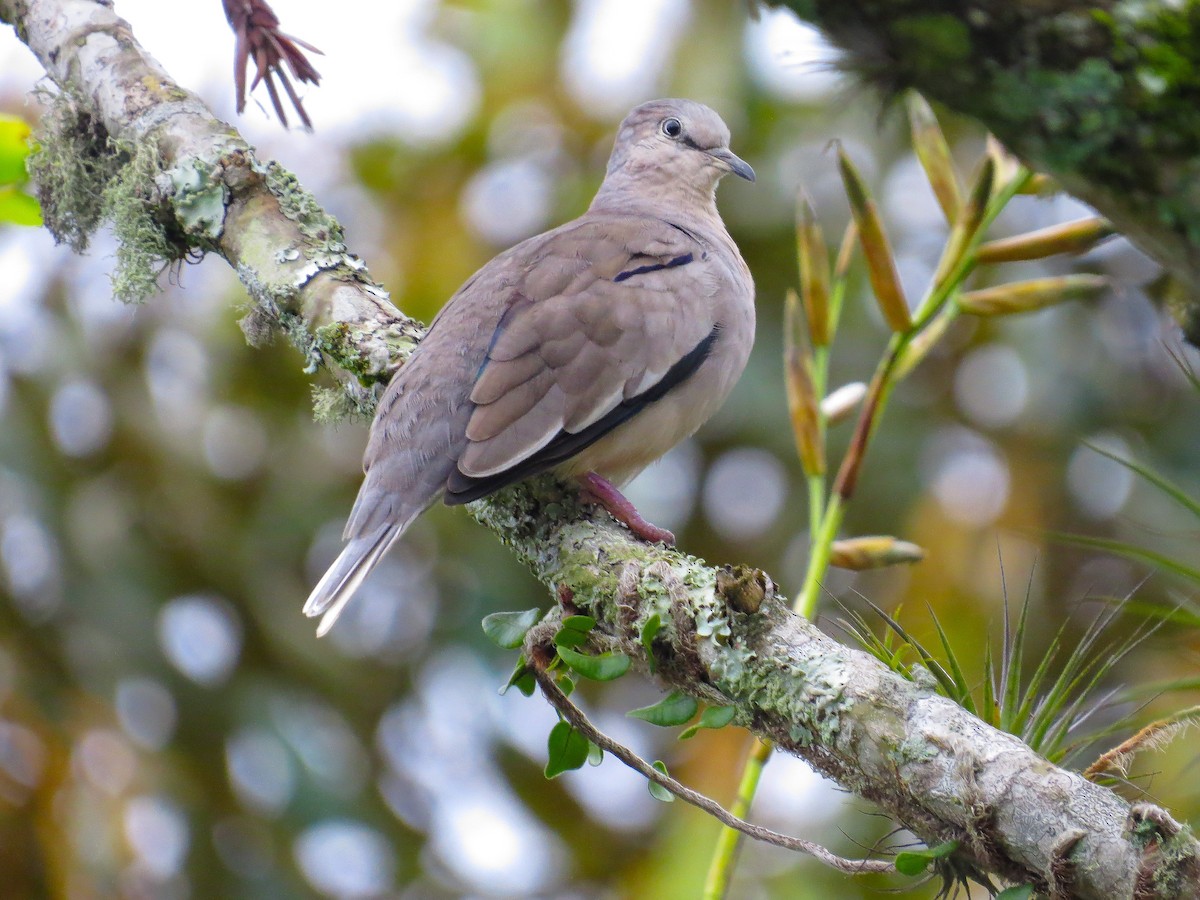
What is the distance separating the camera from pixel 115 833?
6.27 m

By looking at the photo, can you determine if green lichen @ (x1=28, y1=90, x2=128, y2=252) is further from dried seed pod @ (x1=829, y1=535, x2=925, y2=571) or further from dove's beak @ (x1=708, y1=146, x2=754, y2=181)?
dried seed pod @ (x1=829, y1=535, x2=925, y2=571)

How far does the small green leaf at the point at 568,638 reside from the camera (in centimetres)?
248

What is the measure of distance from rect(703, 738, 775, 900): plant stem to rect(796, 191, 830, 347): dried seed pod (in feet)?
3.59

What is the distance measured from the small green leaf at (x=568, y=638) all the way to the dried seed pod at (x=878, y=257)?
117cm

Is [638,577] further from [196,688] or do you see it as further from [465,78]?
[465,78]

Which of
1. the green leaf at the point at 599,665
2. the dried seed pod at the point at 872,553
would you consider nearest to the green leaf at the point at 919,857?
the green leaf at the point at 599,665

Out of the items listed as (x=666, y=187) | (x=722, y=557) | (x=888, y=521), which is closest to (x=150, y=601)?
(x=722, y=557)

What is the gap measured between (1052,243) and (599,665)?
1576mm

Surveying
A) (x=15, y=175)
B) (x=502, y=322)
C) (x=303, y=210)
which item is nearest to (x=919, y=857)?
(x=502, y=322)

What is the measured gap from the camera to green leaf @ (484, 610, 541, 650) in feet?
8.69

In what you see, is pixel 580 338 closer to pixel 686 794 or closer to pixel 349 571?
pixel 349 571

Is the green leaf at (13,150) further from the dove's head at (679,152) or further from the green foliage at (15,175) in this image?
the dove's head at (679,152)

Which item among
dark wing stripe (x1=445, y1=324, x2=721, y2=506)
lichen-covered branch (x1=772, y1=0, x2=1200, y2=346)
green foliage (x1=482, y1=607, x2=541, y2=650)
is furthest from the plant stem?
lichen-covered branch (x1=772, y1=0, x2=1200, y2=346)

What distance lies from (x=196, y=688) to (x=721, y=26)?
5039 mm
